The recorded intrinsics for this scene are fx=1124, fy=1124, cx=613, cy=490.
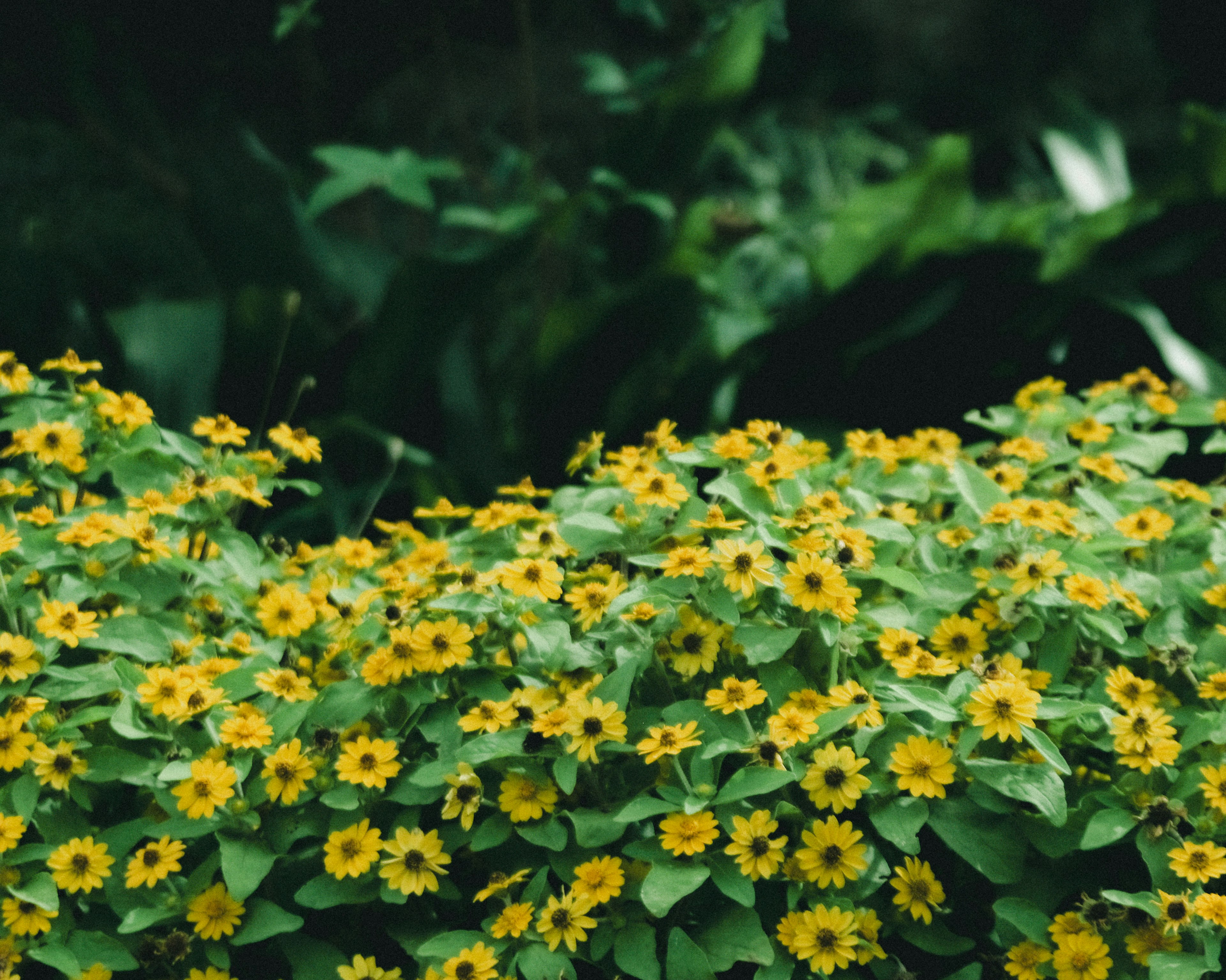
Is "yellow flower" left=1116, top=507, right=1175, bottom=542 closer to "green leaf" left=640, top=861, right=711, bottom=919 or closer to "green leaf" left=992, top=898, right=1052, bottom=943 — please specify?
"green leaf" left=992, top=898, right=1052, bottom=943

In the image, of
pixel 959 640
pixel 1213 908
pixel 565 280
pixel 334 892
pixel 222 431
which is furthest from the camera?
pixel 565 280

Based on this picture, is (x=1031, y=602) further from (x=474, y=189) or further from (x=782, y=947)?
(x=474, y=189)

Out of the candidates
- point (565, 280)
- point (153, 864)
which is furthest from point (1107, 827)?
point (565, 280)

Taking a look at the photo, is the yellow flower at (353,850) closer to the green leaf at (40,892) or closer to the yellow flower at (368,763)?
the yellow flower at (368,763)

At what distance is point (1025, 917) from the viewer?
1080 millimetres

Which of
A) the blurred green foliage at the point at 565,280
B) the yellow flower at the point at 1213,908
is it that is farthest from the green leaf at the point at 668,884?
the blurred green foliage at the point at 565,280

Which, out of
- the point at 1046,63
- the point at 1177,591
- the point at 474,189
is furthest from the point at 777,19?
the point at 1046,63

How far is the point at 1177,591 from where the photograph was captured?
1316 mm

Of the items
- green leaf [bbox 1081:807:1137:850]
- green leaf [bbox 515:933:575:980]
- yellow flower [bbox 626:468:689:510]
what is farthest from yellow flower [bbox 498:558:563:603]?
green leaf [bbox 1081:807:1137:850]

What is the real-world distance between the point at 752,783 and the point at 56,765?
2.25 ft

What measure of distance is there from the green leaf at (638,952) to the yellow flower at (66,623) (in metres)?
0.61

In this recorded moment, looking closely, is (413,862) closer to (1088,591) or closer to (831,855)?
(831,855)

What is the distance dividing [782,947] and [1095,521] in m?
0.66

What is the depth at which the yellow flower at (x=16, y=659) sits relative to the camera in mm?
1137
